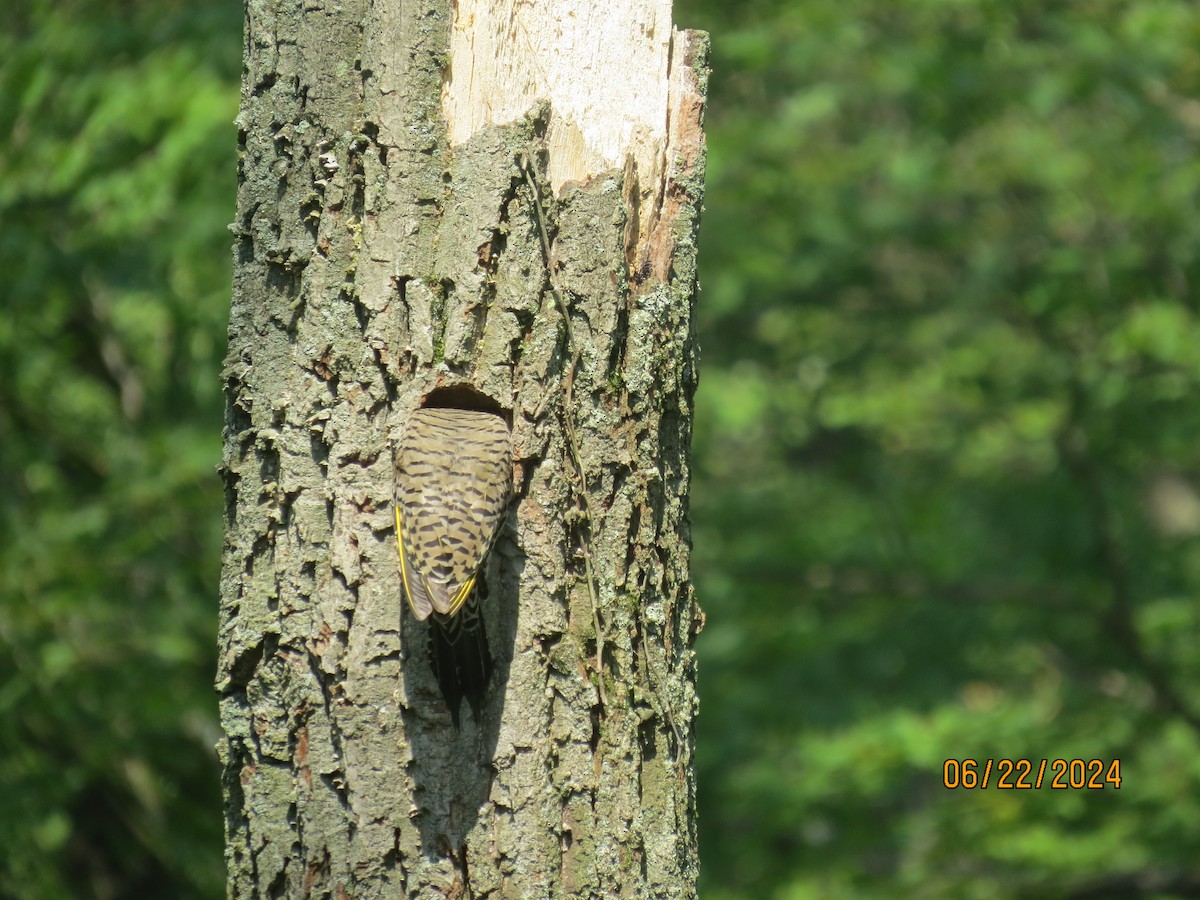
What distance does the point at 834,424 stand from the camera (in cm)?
753

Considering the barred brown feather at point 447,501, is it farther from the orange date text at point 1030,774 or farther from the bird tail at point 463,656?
the orange date text at point 1030,774

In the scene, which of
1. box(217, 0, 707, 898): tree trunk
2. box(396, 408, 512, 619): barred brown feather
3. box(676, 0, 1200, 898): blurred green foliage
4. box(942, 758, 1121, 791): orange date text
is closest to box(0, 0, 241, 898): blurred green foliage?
box(217, 0, 707, 898): tree trunk

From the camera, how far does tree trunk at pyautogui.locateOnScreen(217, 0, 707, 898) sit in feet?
6.24

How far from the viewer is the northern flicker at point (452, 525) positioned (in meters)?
1.85

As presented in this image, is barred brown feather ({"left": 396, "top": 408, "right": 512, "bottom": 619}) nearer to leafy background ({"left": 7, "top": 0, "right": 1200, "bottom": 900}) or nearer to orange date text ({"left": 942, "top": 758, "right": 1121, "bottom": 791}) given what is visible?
leafy background ({"left": 7, "top": 0, "right": 1200, "bottom": 900})

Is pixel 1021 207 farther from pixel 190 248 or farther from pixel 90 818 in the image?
pixel 90 818

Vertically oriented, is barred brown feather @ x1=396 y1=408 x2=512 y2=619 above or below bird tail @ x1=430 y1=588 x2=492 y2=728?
above

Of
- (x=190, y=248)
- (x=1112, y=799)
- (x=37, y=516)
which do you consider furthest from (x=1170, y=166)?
(x=37, y=516)

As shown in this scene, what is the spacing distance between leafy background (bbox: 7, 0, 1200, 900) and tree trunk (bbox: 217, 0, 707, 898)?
2717mm

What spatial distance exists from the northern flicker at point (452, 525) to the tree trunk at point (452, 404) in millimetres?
39

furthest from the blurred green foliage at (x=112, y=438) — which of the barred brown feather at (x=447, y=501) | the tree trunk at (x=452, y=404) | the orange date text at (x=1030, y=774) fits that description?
the orange date text at (x=1030, y=774)

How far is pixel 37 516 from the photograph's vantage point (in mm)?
5652

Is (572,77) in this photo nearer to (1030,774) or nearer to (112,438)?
(112,438)

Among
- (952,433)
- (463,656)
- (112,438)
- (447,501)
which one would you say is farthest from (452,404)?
(952,433)
